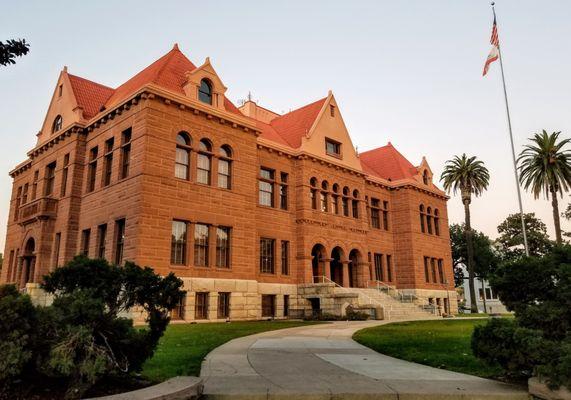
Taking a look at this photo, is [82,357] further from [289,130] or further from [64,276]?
[289,130]

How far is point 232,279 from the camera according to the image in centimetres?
2523

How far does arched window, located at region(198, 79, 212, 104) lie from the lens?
26.1 meters

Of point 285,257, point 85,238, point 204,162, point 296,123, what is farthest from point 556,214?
point 85,238

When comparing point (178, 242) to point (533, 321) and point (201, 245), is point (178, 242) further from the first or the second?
point (533, 321)

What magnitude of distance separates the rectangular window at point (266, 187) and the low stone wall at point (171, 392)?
23636 mm

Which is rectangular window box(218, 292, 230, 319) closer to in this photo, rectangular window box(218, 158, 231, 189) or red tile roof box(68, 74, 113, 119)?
rectangular window box(218, 158, 231, 189)

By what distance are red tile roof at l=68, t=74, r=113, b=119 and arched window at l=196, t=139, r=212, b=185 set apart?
8.70m

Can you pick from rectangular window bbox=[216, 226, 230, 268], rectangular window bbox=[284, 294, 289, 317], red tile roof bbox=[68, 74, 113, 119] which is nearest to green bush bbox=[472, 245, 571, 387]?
rectangular window bbox=[216, 226, 230, 268]

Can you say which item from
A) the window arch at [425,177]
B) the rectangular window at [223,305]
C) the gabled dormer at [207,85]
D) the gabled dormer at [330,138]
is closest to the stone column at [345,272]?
the gabled dormer at [330,138]

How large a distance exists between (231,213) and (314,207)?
325 inches

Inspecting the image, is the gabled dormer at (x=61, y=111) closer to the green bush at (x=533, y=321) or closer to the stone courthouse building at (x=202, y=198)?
the stone courthouse building at (x=202, y=198)

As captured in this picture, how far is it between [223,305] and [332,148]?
16.4 m

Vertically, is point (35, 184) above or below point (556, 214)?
above

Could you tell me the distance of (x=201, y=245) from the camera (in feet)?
80.4
